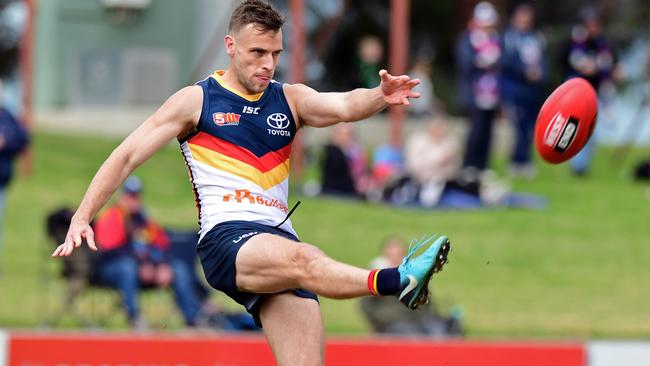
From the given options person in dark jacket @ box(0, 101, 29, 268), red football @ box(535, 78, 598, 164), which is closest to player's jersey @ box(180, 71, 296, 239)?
red football @ box(535, 78, 598, 164)

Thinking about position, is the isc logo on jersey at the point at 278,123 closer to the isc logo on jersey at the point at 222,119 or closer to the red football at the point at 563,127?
the isc logo on jersey at the point at 222,119

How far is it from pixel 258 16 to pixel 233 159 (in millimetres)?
714

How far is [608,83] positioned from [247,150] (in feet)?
40.4

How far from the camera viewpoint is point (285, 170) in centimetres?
755

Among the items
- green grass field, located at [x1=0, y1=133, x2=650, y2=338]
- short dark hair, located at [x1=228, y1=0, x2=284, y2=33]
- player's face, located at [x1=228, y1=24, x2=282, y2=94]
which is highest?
short dark hair, located at [x1=228, y1=0, x2=284, y2=33]

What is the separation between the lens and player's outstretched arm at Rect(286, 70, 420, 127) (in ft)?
23.9

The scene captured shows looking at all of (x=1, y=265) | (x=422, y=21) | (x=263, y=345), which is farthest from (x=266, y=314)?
(x=422, y=21)

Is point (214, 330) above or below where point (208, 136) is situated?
below

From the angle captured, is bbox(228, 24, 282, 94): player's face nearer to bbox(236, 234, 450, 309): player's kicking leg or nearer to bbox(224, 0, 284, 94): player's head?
bbox(224, 0, 284, 94): player's head

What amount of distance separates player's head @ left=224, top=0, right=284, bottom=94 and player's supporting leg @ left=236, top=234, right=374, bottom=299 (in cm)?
81

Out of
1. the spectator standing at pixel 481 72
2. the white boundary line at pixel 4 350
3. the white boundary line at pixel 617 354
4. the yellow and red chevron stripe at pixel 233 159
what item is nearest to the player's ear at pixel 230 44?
the yellow and red chevron stripe at pixel 233 159

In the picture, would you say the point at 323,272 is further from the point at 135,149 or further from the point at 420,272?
the point at 135,149

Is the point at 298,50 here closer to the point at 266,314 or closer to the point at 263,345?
the point at 263,345

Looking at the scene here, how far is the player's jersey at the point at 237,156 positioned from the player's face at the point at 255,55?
109 mm
